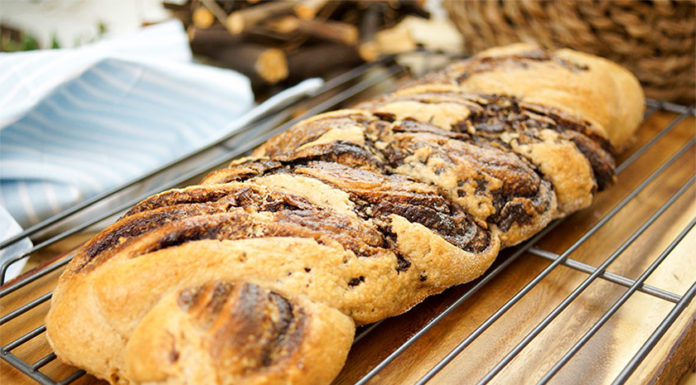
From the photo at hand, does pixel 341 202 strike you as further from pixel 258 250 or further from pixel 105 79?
pixel 105 79

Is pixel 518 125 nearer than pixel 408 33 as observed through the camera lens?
Yes

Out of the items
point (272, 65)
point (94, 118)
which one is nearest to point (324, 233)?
point (94, 118)

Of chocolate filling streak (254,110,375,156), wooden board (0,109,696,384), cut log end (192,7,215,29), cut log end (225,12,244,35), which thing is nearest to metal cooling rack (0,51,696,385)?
wooden board (0,109,696,384)

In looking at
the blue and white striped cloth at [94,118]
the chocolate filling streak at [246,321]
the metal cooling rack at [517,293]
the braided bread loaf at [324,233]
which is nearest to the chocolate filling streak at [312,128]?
the braided bread loaf at [324,233]

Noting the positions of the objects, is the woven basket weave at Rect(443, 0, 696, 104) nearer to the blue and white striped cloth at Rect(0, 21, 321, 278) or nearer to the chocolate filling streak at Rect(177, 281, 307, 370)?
the blue and white striped cloth at Rect(0, 21, 321, 278)

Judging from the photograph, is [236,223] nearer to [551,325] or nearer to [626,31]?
[551,325]

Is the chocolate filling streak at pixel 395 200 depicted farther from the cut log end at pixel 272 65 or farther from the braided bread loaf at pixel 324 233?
the cut log end at pixel 272 65
